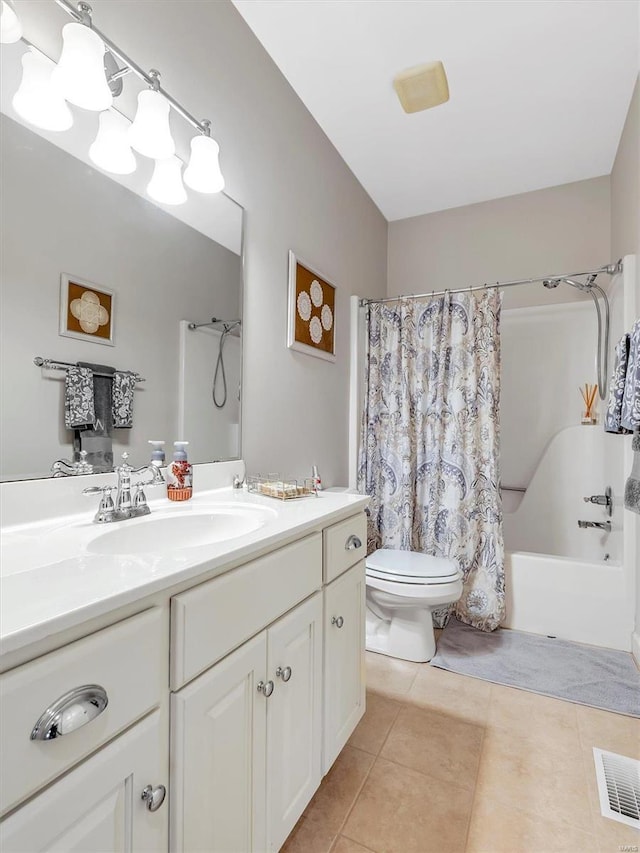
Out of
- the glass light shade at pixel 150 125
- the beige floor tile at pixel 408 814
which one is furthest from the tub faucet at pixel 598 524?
the glass light shade at pixel 150 125

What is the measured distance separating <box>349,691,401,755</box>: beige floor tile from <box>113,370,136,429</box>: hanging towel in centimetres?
127

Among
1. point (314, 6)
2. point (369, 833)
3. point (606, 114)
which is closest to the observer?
point (369, 833)

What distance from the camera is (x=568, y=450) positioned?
2658 mm

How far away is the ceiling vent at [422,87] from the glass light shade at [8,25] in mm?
1538

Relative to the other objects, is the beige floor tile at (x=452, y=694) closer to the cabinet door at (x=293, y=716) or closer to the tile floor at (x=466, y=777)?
the tile floor at (x=466, y=777)

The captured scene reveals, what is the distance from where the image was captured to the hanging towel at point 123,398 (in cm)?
116

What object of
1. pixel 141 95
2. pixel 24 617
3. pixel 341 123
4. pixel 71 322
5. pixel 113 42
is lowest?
pixel 24 617

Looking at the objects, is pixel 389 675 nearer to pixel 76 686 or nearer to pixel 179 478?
pixel 179 478

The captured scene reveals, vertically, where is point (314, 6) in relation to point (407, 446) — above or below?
above

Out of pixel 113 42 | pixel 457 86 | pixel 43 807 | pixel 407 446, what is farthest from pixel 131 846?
pixel 457 86

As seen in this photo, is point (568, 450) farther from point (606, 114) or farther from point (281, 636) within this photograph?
point (281, 636)

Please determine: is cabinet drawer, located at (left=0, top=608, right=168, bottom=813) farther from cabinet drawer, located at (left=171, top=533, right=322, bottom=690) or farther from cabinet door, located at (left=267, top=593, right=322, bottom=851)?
cabinet door, located at (left=267, top=593, right=322, bottom=851)

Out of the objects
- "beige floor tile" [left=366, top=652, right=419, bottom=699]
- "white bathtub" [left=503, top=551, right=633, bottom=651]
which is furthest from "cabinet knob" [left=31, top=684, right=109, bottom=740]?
"white bathtub" [left=503, top=551, right=633, bottom=651]

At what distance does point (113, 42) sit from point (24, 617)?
1.44 meters
